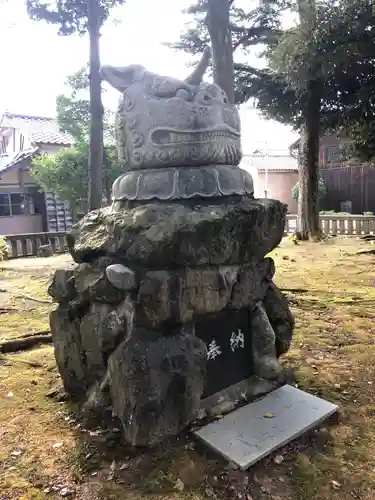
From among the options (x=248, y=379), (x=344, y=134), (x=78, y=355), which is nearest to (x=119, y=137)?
(x=78, y=355)

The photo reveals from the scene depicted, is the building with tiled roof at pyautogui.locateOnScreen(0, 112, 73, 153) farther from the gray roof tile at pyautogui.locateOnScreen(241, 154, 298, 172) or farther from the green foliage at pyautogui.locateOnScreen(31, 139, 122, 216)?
the gray roof tile at pyautogui.locateOnScreen(241, 154, 298, 172)

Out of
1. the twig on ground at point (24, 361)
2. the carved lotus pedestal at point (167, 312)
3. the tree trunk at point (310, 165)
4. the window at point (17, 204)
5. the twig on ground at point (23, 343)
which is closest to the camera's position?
the carved lotus pedestal at point (167, 312)

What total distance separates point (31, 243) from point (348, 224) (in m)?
10.6

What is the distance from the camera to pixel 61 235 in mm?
13539

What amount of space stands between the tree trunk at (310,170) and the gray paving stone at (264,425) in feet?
31.8

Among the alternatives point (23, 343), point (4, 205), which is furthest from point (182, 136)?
point (4, 205)

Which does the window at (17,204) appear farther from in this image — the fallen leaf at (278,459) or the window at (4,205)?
Result: the fallen leaf at (278,459)

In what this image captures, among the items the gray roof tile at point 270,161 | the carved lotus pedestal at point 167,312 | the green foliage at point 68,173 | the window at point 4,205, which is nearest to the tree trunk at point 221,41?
the carved lotus pedestal at point 167,312

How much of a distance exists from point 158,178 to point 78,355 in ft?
4.76

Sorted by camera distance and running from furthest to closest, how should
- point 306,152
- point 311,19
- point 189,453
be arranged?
point 306,152
point 311,19
point 189,453

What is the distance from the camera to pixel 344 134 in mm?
12188

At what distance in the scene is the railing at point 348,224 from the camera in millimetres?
14070

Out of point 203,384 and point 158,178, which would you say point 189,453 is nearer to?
point 203,384

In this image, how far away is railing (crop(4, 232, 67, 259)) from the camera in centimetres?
1238
